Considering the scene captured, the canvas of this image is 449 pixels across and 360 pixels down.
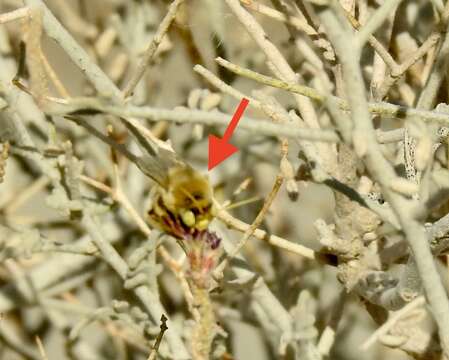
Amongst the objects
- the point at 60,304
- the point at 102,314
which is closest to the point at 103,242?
the point at 102,314

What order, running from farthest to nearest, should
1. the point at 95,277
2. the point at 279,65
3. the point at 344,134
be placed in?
the point at 95,277 < the point at 279,65 < the point at 344,134

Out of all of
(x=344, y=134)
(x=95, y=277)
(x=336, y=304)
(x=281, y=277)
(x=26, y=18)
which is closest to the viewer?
(x=344, y=134)

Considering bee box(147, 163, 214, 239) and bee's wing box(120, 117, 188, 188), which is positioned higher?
bee box(147, 163, 214, 239)

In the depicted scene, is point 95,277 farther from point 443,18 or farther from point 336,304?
point 443,18

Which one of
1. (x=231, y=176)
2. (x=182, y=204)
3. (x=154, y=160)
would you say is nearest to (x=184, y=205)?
(x=182, y=204)

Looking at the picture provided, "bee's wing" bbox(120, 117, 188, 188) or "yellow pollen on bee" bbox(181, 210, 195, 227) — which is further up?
"yellow pollen on bee" bbox(181, 210, 195, 227)

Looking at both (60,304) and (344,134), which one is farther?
(60,304)

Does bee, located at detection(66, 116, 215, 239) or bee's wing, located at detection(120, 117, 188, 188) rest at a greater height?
bee, located at detection(66, 116, 215, 239)

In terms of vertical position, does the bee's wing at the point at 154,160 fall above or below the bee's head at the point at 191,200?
below

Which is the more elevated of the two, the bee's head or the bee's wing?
the bee's head

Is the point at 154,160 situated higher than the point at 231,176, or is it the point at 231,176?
the point at 154,160

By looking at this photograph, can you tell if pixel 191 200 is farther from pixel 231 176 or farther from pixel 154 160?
pixel 231 176
